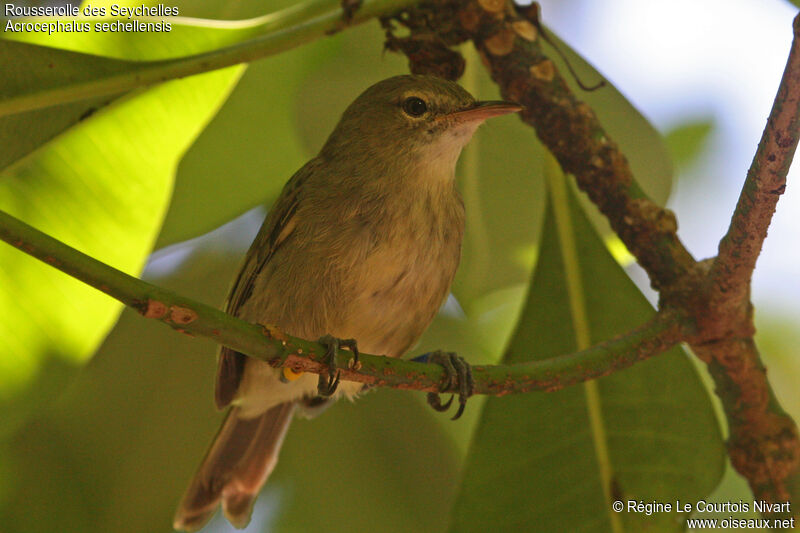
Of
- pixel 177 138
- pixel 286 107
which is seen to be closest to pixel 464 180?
pixel 286 107

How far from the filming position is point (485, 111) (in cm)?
294

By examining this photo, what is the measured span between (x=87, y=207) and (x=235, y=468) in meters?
1.34

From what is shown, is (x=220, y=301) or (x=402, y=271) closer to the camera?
(x=402, y=271)

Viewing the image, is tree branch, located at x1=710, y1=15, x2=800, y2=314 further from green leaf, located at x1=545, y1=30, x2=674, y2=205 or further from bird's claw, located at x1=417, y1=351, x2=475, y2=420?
green leaf, located at x1=545, y1=30, x2=674, y2=205

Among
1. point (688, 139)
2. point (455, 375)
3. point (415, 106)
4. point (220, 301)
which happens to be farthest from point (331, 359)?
point (688, 139)

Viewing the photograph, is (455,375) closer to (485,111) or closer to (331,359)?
(331,359)

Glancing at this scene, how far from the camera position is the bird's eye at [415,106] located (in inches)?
129

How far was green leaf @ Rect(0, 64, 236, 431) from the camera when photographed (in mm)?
2648

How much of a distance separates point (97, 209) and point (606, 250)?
1740 millimetres

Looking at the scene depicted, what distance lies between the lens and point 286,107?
340 centimetres

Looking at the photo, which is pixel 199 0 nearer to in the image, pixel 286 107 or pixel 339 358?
pixel 286 107

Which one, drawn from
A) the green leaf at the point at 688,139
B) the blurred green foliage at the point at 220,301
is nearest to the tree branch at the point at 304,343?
the blurred green foliage at the point at 220,301

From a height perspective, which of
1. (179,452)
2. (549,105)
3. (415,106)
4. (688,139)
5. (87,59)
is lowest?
(179,452)

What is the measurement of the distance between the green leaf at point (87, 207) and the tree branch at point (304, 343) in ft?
3.37
